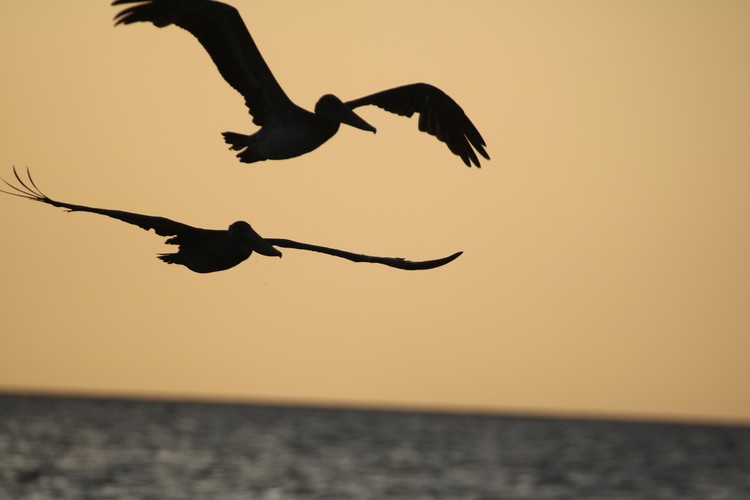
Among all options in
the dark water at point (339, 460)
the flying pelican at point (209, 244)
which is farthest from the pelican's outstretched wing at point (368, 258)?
the dark water at point (339, 460)

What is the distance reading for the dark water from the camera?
77500 millimetres

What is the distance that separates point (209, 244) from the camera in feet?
38.4

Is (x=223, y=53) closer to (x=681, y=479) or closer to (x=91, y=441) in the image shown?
(x=681, y=479)

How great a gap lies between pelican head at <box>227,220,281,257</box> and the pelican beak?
5.17ft

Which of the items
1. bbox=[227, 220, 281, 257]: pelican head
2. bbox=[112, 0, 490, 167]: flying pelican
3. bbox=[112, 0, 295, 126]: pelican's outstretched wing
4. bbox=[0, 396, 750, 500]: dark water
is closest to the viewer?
bbox=[227, 220, 281, 257]: pelican head

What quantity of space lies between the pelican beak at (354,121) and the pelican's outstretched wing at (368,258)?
120 centimetres

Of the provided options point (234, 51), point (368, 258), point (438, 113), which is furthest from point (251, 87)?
point (438, 113)

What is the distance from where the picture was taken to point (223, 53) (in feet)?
43.6

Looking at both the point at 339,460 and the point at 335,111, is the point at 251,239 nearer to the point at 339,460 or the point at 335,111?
the point at 335,111

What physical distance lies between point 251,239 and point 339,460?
307ft

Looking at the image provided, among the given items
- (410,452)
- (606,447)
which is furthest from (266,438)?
(606,447)

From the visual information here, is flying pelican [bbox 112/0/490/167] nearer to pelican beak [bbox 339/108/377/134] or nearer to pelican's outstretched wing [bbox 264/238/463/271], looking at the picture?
pelican beak [bbox 339/108/377/134]

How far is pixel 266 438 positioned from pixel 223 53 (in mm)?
121021

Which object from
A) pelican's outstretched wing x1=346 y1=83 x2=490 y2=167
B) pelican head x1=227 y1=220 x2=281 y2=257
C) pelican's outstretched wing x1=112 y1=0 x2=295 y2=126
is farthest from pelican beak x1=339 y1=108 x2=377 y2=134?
pelican's outstretched wing x1=346 y1=83 x2=490 y2=167
